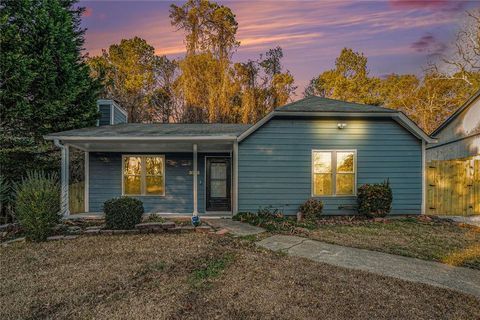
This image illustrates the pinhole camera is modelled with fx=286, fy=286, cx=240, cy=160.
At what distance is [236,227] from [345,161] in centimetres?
432

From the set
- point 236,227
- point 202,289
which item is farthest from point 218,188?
point 202,289

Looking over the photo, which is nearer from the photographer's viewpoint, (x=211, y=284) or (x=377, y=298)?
(x=377, y=298)

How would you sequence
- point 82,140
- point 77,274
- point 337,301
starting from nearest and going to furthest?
point 337,301
point 77,274
point 82,140

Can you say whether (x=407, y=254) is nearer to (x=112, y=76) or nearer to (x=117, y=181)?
(x=117, y=181)

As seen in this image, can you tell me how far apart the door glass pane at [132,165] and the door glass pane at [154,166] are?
0.29 metres

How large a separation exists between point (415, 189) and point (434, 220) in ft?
3.67

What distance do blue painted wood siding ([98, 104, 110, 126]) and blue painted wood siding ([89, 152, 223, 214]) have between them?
286cm

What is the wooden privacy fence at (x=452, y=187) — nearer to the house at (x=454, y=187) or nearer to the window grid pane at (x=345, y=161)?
the house at (x=454, y=187)

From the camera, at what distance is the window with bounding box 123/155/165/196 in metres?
10.2

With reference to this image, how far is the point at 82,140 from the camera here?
28.0ft

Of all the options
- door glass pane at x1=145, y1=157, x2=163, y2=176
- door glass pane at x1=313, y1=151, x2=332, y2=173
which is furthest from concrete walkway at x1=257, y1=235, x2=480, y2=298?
door glass pane at x1=145, y1=157, x2=163, y2=176

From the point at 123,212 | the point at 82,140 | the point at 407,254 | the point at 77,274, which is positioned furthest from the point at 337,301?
the point at 82,140

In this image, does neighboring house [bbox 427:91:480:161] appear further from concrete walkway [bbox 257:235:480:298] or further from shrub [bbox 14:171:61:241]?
shrub [bbox 14:171:61:241]

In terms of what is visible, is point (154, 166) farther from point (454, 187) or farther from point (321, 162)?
point (454, 187)
